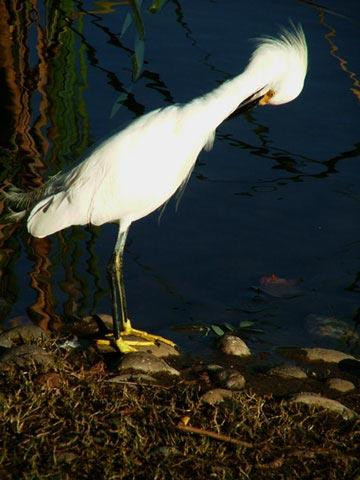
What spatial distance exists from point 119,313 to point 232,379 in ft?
3.76

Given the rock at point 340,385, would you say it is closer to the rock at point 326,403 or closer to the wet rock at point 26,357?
the rock at point 326,403

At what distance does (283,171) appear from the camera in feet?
23.6

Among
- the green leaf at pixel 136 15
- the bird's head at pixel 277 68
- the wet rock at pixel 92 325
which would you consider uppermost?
the green leaf at pixel 136 15

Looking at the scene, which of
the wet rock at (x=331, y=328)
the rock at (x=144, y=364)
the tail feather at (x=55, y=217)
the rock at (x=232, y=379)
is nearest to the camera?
the rock at (x=232, y=379)

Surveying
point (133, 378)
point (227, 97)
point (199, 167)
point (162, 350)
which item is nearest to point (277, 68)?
point (227, 97)

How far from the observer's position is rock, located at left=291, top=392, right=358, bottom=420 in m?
4.11

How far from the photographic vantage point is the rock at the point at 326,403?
4105 millimetres

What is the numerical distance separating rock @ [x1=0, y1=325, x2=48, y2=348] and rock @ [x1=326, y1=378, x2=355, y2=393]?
4.92 ft

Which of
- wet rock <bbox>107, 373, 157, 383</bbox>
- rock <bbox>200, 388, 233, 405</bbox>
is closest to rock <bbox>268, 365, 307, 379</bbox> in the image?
rock <bbox>200, 388, 233, 405</bbox>

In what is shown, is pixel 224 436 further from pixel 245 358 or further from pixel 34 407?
pixel 245 358

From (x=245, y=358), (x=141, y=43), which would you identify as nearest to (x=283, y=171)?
(x=245, y=358)

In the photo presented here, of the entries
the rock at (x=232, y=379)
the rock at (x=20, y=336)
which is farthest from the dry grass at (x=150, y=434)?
the rock at (x=20, y=336)

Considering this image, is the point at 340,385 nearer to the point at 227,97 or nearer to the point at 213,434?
the point at 213,434

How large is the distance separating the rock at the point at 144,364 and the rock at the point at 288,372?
51 cm
